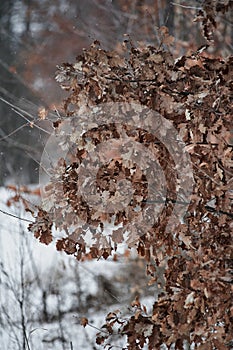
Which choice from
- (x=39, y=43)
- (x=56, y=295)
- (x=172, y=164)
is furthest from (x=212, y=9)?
(x=39, y=43)

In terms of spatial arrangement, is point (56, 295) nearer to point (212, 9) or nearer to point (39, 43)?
point (212, 9)

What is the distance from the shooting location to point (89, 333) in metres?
5.24

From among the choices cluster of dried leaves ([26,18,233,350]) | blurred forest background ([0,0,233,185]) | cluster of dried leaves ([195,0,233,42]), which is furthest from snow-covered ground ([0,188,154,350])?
cluster of dried leaves ([195,0,233,42])

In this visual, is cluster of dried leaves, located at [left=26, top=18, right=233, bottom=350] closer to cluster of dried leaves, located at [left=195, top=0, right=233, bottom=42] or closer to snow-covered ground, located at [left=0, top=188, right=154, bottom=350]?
cluster of dried leaves, located at [left=195, top=0, right=233, bottom=42]

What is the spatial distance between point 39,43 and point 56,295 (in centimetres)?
541

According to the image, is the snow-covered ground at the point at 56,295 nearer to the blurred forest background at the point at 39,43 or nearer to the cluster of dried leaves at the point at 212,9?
the blurred forest background at the point at 39,43

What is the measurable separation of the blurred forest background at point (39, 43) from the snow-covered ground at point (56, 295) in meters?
1.94

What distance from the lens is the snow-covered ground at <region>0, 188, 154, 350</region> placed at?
5023mm

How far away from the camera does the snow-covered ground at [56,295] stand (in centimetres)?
502

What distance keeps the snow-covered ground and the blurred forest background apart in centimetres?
194

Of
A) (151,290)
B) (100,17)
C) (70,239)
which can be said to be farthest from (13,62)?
(70,239)

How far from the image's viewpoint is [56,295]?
18.7 ft

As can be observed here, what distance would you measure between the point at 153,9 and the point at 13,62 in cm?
360

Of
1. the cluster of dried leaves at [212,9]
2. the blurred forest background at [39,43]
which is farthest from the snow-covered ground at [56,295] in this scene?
the cluster of dried leaves at [212,9]
